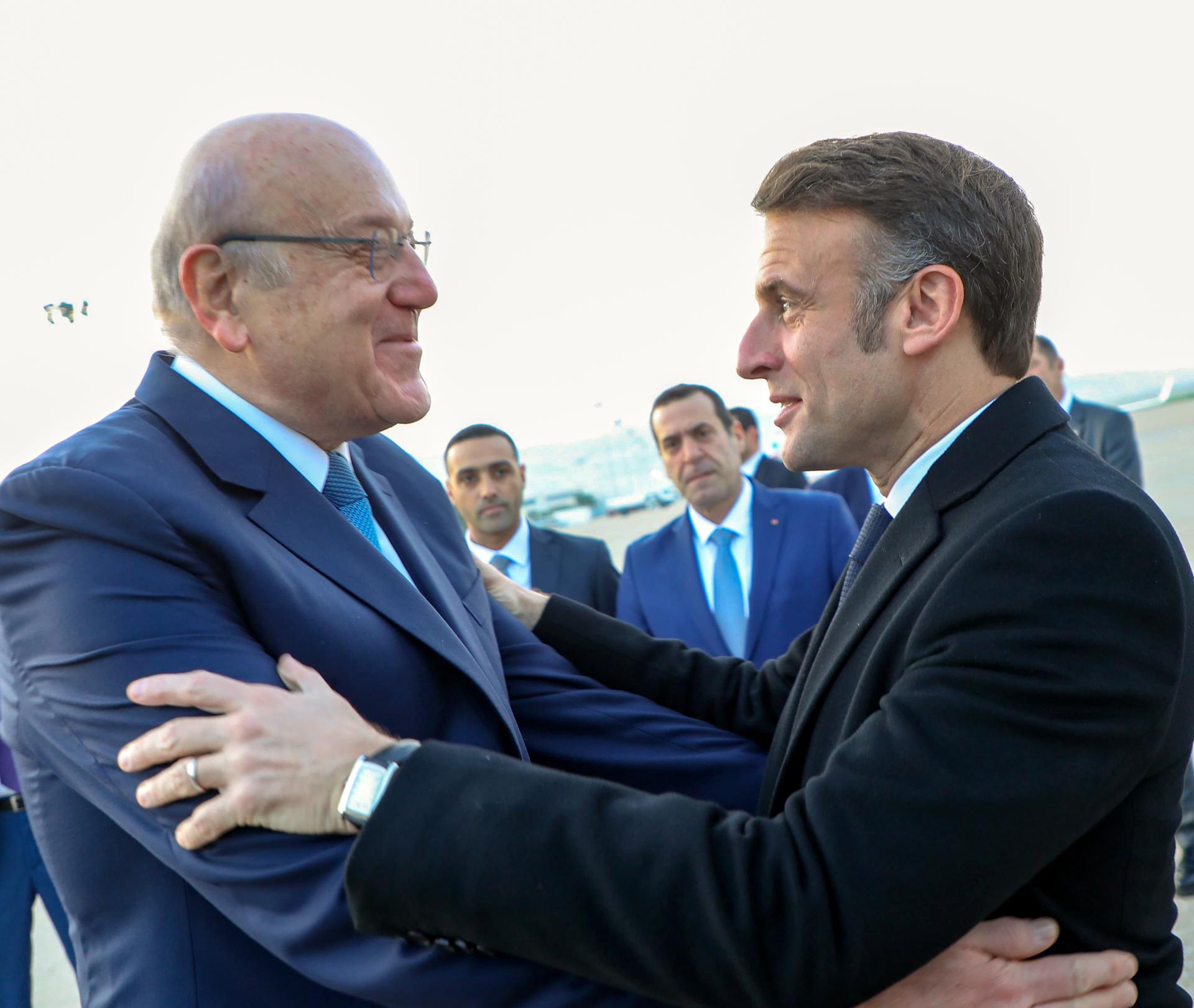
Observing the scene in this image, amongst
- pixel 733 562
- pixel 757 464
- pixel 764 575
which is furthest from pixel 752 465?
pixel 764 575

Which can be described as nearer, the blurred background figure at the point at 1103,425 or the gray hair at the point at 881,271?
the gray hair at the point at 881,271

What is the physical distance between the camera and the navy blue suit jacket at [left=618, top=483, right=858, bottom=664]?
18.1 ft

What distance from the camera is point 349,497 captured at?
2279 mm

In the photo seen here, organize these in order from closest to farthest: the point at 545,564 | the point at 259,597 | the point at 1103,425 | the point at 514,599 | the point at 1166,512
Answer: the point at 259,597 → the point at 514,599 → the point at 1103,425 → the point at 545,564 → the point at 1166,512

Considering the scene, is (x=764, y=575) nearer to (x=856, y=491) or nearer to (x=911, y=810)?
(x=856, y=491)

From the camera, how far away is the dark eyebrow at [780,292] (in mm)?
2250

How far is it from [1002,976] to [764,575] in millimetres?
4041

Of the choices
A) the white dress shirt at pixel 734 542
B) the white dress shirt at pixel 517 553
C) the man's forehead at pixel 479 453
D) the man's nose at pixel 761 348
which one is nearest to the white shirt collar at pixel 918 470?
the man's nose at pixel 761 348

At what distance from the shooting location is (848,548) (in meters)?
5.60

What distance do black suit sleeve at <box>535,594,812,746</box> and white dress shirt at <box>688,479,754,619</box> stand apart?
9.56ft

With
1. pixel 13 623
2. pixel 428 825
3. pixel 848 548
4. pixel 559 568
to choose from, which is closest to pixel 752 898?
pixel 428 825

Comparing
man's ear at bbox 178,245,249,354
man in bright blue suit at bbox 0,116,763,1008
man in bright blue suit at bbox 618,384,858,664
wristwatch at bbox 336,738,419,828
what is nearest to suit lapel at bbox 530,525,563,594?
man in bright blue suit at bbox 618,384,858,664

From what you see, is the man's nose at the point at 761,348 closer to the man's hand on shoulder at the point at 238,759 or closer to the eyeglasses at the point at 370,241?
the eyeglasses at the point at 370,241

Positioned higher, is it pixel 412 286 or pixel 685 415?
pixel 412 286
